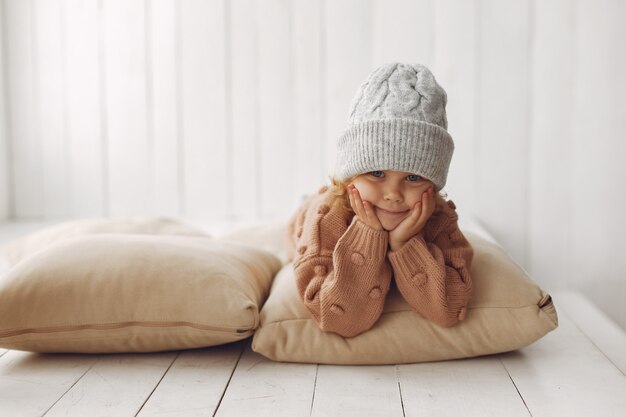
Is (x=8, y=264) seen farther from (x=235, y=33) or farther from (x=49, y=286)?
(x=235, y=33)

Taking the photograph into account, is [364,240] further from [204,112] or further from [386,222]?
[204,112]

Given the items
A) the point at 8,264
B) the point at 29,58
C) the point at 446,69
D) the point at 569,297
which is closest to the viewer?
the point at 8,264

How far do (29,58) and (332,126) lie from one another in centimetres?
113

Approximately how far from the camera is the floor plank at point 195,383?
3.92 ft

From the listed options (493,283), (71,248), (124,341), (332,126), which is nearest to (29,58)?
(332,126)

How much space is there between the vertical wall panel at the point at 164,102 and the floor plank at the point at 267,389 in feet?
4.34

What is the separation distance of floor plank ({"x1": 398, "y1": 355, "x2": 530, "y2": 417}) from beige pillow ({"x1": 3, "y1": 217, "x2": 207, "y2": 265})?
3.08 ft

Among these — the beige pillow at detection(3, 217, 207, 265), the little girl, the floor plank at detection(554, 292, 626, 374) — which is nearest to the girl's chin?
the little girl

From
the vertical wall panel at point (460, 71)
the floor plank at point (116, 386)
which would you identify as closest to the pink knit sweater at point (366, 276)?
the floor plank at point (116, 386)

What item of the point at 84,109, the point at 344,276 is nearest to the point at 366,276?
the point at 344,276

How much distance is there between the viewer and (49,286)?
1.43 meters

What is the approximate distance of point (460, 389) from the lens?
1.29 metres

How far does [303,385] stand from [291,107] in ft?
4.79

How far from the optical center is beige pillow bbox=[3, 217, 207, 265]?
2.04m
